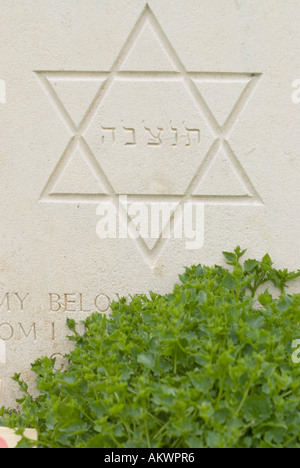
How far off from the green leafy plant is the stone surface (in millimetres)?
401

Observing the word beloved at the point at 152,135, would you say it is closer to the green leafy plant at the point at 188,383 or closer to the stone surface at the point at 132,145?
the stone surface at the point at 132,145

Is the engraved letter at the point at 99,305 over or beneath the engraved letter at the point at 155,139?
beneath

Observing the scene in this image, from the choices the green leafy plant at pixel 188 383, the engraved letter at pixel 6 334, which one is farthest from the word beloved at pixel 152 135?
the engraved letter at pixel 6 334

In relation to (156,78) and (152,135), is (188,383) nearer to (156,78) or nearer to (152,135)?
(152,135)

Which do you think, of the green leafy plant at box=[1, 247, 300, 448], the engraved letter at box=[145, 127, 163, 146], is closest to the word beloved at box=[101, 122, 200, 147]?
the engraved letter at box=[145, 127, 163, 146]

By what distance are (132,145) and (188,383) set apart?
3.76 feet

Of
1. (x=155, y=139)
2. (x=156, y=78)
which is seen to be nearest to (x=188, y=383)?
(x=155, y=139)

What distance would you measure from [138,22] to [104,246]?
959mm

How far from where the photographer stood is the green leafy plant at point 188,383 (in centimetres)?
155

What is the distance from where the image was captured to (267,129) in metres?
2.38

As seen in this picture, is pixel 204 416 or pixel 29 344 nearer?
pixel 204 416

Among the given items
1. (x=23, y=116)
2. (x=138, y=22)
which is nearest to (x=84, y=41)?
(x=138, y=22)

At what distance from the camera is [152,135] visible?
2.42 metres
